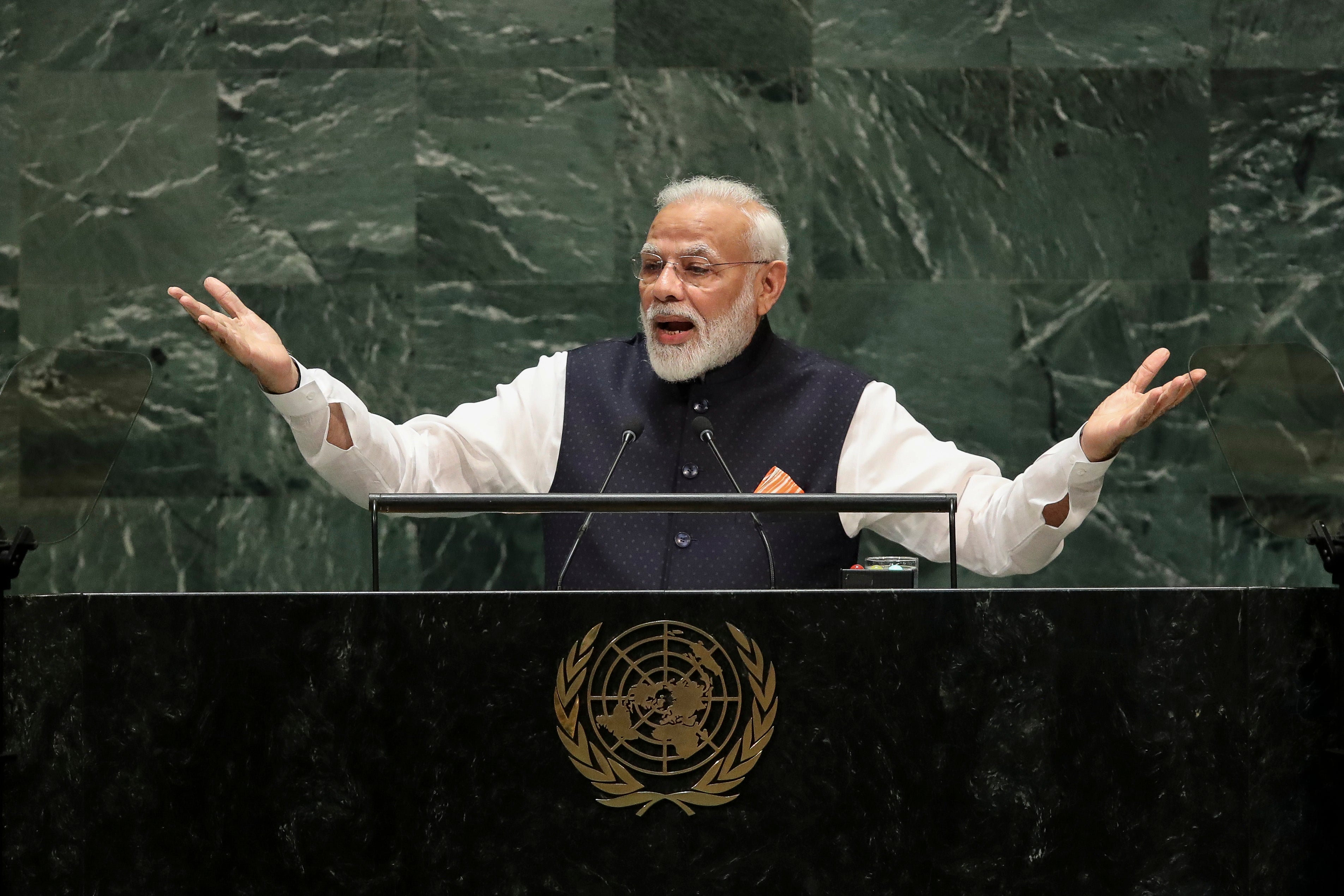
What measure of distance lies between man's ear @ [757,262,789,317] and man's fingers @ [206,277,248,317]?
130cm

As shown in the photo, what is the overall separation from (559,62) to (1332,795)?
314 cm

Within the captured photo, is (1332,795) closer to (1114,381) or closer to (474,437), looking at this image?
(474,437)

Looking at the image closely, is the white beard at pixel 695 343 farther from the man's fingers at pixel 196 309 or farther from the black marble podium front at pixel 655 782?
the black marble podium front at pixel 655 782

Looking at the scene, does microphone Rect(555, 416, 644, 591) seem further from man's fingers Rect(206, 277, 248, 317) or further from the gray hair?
man's fingers Rect(206, 277, 248, 317)

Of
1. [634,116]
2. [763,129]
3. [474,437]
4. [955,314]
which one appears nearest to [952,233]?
[955,314]

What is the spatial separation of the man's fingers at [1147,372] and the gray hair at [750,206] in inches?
47.0

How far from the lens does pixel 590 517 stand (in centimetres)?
320

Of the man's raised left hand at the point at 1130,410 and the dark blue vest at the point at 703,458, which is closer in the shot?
the man's raised left hand at the point at 1130,410

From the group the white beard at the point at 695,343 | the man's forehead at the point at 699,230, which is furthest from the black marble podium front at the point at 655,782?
the man's forehead at the point at 699,230

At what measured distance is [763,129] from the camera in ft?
14.1

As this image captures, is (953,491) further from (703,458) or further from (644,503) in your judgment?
(644,503)

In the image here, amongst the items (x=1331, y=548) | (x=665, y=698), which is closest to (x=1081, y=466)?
(x=1331, y=548)

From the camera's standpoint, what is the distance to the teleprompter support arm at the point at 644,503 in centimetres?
219

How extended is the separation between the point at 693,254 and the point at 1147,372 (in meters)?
1.25
